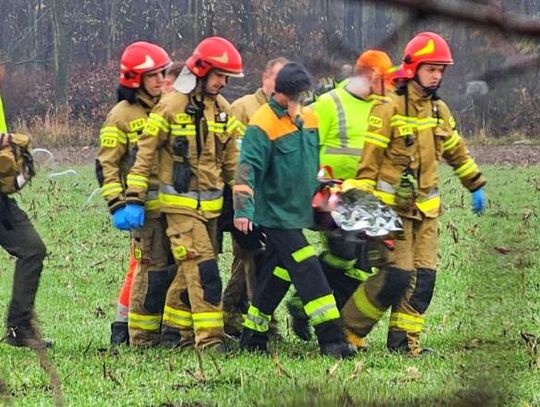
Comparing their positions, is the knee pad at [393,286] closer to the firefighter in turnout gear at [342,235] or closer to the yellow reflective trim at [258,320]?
the firefighter in turnout gear at [342,235]

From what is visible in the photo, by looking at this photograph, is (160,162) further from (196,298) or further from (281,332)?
(281,332)

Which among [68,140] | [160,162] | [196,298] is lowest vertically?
[68,140]

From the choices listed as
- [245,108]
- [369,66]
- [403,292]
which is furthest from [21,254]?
[369,66]

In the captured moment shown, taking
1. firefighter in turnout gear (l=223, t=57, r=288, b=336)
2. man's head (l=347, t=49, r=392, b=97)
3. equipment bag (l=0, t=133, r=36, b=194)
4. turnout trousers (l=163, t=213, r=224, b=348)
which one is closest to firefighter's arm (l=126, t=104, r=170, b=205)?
turnout trousers (l=163, t=213, r=224, b=348)

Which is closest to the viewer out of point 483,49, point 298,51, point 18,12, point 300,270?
point 483,49

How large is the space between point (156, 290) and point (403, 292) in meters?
1.43

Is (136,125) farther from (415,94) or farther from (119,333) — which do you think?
(415,94)

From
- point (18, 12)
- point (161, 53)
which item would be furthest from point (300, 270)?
point (18, 12)

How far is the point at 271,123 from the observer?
22.2 feet

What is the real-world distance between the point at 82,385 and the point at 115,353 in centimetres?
108

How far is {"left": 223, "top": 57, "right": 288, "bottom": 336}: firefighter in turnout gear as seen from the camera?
25.0 feet

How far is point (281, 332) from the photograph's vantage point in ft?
26.5

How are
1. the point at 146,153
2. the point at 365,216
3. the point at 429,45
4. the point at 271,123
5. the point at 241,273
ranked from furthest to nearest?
the point at 241,273 < the point at 146,153 < the point at 271,123 < the point at 365,216 < the point at 429,45

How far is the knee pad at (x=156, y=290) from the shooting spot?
732 centimetres
